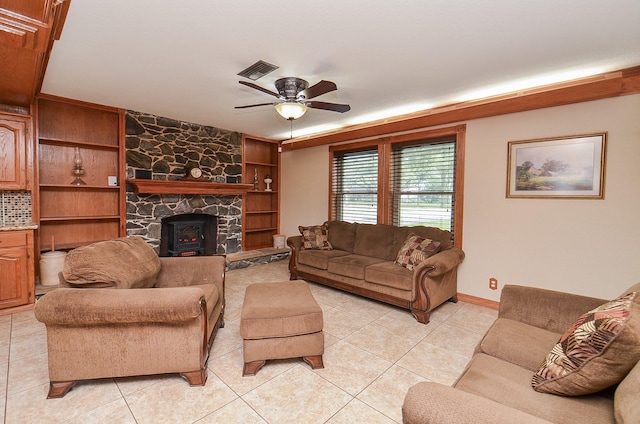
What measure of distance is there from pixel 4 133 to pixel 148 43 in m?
2.30

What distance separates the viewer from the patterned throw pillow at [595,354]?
1049 mm

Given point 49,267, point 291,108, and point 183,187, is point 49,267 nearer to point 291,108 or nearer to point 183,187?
point 183,187

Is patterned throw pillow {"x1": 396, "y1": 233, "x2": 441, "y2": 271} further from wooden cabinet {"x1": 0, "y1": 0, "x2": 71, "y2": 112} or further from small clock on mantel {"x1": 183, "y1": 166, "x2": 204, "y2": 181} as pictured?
wooden cabinet {"x1": 0, "y1": 0, "x2": 71, "y2": 112}

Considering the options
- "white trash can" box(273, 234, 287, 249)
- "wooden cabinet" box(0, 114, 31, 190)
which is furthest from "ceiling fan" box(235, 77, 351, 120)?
"white trash can" box(273, 234, 287, 249)

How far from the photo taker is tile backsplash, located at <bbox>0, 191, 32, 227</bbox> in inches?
137

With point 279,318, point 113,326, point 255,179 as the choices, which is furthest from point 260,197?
point 113,326

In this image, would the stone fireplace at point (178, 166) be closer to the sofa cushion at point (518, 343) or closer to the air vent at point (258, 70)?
the air vent at point (258, 70)

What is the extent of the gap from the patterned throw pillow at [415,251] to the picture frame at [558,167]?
1067 millimetres

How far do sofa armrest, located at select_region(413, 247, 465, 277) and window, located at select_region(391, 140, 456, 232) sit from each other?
0.73 metres

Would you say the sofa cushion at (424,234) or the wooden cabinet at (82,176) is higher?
the wooden cabinet at (82,176)

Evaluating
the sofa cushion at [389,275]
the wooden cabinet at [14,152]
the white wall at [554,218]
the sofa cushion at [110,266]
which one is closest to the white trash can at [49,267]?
the wooden cabinet at [14,152]

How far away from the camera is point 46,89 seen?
346 cm

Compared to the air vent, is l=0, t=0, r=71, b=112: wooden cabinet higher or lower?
lower

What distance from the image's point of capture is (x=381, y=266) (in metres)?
3.60
